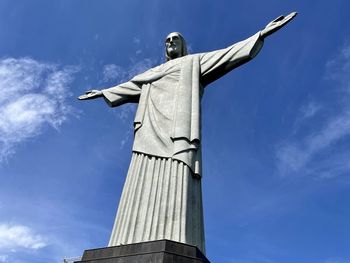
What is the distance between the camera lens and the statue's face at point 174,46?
39.3 feet

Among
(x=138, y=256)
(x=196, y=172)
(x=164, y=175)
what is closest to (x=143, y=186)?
(x=164, y=175)

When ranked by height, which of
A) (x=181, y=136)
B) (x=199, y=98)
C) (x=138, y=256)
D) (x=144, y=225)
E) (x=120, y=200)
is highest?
(x=199, y=98)

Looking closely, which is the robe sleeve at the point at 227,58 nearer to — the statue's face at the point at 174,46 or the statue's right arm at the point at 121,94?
the statue's face at the point at 174,46

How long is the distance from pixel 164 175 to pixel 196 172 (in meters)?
0.77

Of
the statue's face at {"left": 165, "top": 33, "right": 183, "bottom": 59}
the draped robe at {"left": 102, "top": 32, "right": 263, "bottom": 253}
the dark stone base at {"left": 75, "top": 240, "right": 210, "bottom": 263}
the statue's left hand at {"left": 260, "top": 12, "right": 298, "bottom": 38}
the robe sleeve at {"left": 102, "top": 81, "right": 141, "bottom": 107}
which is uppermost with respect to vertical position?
the statue's face at {"left": 165, "top": 33, "right": 183, "bottom": 59}

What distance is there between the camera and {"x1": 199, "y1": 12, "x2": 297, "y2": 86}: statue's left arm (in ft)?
33.3

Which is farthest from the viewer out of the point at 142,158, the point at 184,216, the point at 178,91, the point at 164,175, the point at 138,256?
the point at 178,91

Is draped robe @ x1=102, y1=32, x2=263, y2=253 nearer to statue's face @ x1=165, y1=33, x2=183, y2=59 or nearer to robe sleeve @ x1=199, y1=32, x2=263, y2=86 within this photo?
robe sleeve @ x1=199, y1=32, x2=263, y2=86

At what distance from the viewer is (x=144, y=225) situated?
26.7 feet

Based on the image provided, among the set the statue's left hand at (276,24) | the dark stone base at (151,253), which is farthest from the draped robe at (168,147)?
the dark stone base at (151,253)

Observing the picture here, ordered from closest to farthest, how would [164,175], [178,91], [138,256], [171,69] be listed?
[138,256] → [164,175] → [178,91] → [171,69]

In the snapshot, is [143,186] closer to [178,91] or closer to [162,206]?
[162,206]

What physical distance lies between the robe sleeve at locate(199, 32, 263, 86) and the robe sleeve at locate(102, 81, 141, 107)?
6.56 feet

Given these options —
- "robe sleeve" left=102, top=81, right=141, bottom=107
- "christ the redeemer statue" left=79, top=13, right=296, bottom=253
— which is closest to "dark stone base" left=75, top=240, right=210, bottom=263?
"christ the redeemer statue" left=79, top=13, right=296, bottom=253
